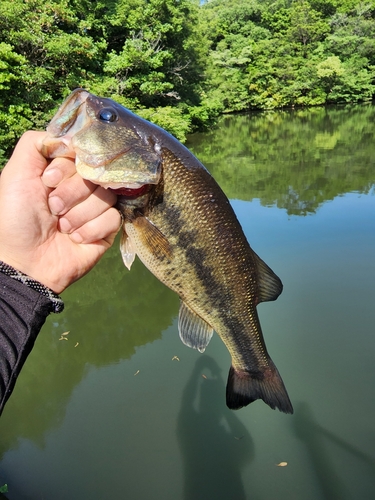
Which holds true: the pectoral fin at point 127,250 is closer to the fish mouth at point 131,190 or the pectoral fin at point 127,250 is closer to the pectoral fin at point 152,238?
the pectoral fin at point 152,238

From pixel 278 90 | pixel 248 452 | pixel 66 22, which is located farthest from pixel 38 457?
pixel 278 90

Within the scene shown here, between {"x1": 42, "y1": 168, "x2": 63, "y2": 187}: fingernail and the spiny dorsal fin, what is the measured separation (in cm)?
110

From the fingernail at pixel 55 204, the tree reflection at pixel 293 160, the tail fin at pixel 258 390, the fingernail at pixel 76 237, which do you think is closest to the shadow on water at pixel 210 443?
the tail fin at pixel 258 390

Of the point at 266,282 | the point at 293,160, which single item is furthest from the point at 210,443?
the point at 293,160

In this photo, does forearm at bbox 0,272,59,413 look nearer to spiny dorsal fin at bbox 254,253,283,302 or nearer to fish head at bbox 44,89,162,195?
fish head at bbox 44,89,162,195

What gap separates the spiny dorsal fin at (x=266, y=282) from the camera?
2.06 metres

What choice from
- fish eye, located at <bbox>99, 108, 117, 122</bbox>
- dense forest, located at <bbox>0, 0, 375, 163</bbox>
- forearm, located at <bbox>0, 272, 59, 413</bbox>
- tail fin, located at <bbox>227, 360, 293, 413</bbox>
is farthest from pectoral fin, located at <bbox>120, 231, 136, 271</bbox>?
dense forest, located at <bbox>0, 0, 375, 163</bbox>

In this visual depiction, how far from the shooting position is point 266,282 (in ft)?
6.84

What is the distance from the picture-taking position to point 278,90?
120ft

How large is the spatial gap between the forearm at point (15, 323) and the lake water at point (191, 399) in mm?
2498

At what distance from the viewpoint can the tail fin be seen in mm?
2131

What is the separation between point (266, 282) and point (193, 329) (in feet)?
1.60

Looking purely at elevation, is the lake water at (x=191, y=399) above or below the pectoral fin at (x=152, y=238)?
below

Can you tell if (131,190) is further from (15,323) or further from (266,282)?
(266,282)
